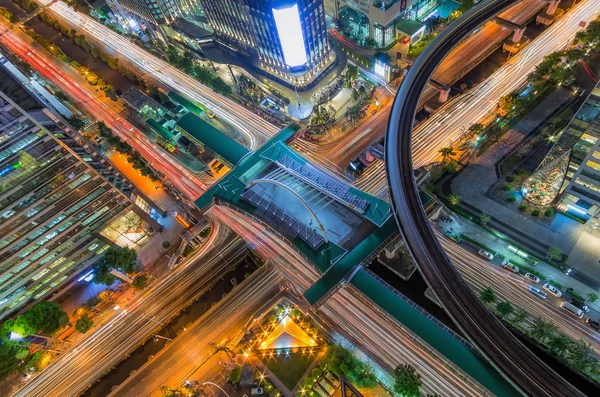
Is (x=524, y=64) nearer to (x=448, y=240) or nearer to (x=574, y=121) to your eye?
(x=574, y=121)

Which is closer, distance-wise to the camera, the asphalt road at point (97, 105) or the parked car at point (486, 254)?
the parked car at point (486, 254)

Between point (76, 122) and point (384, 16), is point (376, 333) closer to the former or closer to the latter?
point (384, 16)

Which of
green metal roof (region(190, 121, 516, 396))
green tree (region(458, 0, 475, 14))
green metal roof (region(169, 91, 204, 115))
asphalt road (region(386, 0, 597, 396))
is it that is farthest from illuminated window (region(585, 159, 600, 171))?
green metal roof (region(169, 91, 204, 115))

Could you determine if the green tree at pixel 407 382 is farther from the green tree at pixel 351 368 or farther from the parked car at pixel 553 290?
the parked car at pixel 553 290

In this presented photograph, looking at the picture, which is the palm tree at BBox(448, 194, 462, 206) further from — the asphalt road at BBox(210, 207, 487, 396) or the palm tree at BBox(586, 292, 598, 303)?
the asphalt road at BBox(210, 207, 487, 396)

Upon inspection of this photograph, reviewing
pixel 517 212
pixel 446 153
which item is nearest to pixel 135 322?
pixel 446 153

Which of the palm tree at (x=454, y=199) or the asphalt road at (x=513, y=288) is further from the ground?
the palm tree at (x=454, y=199)

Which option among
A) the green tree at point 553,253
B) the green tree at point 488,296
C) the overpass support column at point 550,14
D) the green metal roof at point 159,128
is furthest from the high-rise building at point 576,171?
the green metal roof at point 159,128

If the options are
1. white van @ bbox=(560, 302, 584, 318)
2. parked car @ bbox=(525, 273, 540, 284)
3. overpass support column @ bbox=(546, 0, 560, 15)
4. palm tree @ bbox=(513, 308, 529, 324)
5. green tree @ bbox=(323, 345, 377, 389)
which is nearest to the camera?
palm tree @ bbox=(513, 308, 529, 324)
